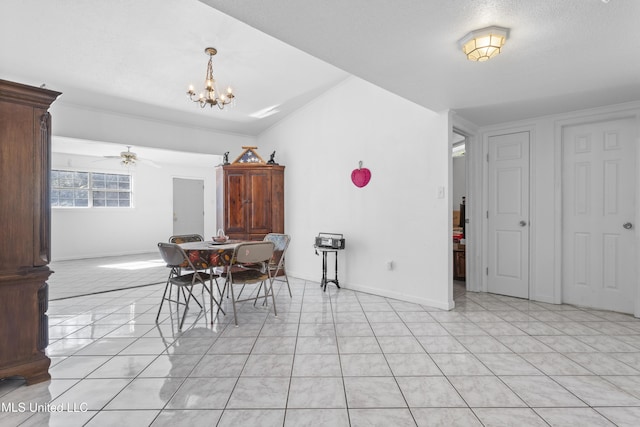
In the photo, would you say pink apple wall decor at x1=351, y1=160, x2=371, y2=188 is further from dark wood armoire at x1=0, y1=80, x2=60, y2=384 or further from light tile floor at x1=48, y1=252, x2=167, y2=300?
light tile floor at x1=48, y1=252, x2=167, y2=300

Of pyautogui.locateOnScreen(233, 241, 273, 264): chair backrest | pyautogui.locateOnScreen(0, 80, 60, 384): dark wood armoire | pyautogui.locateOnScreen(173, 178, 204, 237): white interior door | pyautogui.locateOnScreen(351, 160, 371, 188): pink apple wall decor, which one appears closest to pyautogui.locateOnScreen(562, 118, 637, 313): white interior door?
pyautogui.locateOnScreen(351, 160, 371, 188): pink apple wall decor

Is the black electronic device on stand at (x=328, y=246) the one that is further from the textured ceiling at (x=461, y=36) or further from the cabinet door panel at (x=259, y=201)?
the textured ceiling at (x=461, y=36)

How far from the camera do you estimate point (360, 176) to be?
14.5ft

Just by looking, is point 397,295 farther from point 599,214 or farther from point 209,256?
point 599,214

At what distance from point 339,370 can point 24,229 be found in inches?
93.1

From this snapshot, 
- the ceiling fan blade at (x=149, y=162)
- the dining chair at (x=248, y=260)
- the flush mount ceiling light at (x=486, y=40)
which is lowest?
the dining chair at (x=248, y=260)

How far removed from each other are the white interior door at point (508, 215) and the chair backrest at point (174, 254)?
396 centimetres

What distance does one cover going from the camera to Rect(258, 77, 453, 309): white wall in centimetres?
369

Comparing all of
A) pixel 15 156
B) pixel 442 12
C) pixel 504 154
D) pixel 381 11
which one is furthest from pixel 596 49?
pixel 15 156

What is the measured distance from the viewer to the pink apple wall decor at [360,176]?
4.36 m

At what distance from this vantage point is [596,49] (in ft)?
7.27

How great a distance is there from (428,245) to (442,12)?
101 inches
